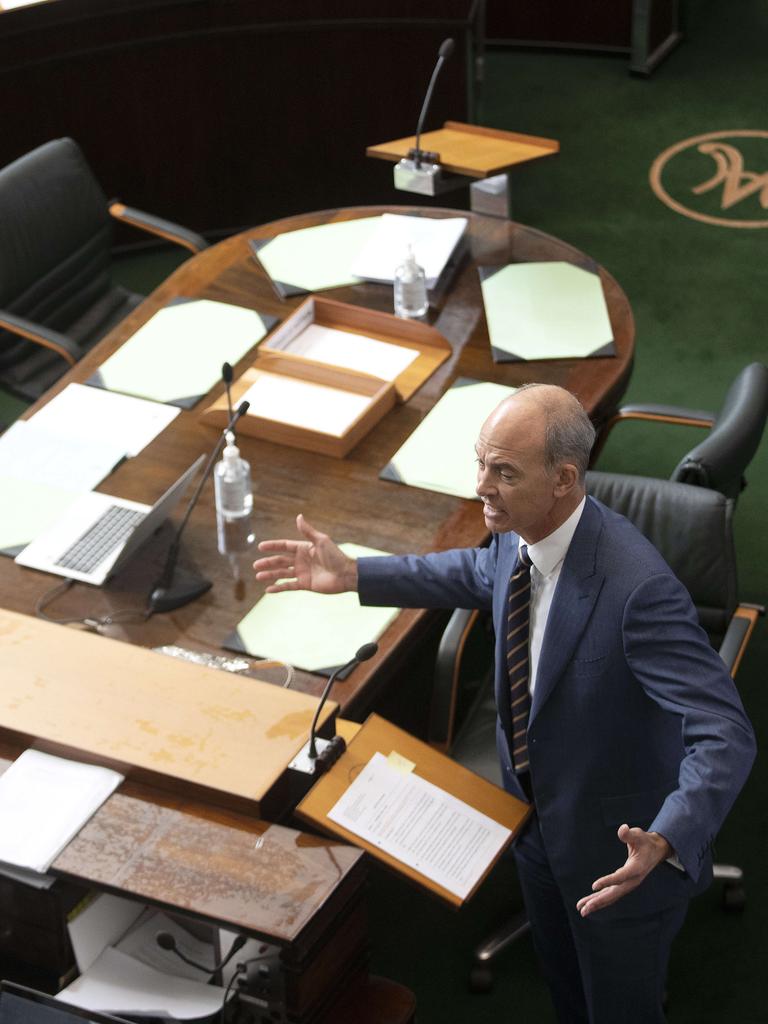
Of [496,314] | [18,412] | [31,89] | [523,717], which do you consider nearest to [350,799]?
[523,717]

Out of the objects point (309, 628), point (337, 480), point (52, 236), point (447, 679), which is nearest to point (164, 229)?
point (52, 236)

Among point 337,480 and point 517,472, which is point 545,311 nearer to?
point 337,480

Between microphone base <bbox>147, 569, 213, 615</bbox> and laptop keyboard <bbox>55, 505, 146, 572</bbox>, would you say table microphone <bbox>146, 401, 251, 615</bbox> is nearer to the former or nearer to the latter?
microphone base <bbox>147, 569, 213, 615</bbox>

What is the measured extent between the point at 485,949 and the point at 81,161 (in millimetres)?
2774

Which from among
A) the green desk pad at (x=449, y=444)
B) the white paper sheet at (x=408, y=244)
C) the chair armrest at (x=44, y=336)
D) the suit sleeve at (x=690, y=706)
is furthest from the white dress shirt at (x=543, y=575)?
the chair armrest at (x=44, y=336)

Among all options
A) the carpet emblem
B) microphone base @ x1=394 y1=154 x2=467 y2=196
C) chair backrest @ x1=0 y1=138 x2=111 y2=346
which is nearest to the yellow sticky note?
microphone base @ x1=394 y1=154 x2=467 y2=196

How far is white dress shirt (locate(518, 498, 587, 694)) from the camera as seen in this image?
254cm

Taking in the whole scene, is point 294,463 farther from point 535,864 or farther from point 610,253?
point 610,253

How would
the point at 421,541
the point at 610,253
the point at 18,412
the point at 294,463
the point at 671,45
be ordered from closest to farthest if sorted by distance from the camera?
1. the point at 421,541
2. the point at 294,463
3. the point at 18,412
4. the point at 610,253
5. the point at 671,45

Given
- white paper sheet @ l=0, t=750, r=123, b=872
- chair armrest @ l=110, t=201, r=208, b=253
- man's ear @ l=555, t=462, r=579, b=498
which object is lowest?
white paper sheet @ l=0, t=750, r=123, b=872

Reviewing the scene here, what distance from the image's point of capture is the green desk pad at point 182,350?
3.97 meters

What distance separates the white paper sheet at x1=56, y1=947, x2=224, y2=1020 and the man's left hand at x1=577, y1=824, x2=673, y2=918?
2.09 feet

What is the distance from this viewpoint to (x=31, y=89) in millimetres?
5684

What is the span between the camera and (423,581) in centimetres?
291
